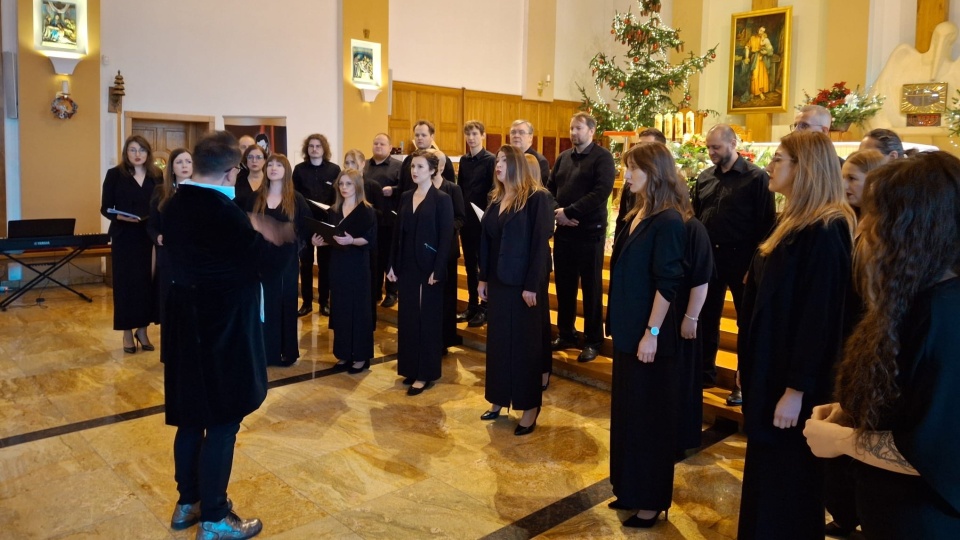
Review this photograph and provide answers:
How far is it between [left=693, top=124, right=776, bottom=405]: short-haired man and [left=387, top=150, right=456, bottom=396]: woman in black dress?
1619 mm

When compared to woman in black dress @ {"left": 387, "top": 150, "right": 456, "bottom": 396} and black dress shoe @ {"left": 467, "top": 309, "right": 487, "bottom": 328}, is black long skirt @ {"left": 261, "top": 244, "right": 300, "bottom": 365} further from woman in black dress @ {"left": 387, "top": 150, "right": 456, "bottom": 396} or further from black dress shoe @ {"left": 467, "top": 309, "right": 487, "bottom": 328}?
black dress shoe @ {"left": 467, "top": 309, "right": 487, "bottom": 328}

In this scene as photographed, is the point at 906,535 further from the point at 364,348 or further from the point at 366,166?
the point at 366,166

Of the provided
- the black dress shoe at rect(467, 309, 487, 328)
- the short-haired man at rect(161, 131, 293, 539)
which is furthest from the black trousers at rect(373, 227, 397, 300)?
the short-haired man at rect(161, 131, 293, 539)

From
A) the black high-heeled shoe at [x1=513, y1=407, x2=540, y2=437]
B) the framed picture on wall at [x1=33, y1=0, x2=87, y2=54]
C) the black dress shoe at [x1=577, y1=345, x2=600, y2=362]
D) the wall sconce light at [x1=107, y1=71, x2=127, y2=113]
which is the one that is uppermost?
the framed picture on wall at [x1=33, y1=0, x2=87, y2=54]

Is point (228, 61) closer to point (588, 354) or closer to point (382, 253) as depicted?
point (382, 253)

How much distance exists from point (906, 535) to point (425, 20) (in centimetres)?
1178

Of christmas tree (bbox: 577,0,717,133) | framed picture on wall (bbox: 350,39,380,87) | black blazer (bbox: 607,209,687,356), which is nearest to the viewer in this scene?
black blazer (bbox: 607,209,687,356)

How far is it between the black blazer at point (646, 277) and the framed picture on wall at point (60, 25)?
791 centimetres

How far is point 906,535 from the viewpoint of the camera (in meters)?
1.39

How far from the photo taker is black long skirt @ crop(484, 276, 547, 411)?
13.0ft

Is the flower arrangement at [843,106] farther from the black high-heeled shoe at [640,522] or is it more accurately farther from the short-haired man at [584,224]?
the black high-heeled shoe at [640,522]

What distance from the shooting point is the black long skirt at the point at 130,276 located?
5.49 m

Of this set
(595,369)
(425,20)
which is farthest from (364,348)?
(425,20)

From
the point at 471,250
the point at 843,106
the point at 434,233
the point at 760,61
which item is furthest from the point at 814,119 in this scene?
the point at 760,61
